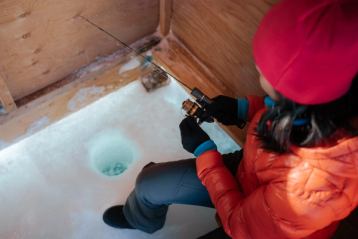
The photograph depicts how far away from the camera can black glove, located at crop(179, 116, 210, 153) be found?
1163mm

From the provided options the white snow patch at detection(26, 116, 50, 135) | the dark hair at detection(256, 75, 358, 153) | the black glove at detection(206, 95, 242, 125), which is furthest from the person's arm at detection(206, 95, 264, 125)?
the white snow patch at detection(26, 116, 50, 135)

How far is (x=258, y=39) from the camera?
0.81 m

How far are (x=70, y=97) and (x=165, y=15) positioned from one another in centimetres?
46

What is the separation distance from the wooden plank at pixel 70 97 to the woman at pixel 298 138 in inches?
22.3

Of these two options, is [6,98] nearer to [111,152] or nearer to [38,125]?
[38,125]

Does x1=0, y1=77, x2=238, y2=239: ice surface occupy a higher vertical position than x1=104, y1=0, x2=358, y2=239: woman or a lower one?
lower

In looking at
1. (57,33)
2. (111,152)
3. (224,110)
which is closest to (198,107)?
(224,110)

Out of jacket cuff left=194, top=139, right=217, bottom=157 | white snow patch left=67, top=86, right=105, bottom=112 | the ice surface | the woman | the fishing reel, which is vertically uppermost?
the woman

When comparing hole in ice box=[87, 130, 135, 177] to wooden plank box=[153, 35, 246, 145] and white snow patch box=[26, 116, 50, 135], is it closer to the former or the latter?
white snow patch box=[26, 116, 50, 135]

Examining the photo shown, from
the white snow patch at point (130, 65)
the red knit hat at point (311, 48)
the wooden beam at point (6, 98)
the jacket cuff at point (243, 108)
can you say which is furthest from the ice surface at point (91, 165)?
the red knit hat at point (311, 48)

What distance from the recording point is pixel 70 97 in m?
1.58

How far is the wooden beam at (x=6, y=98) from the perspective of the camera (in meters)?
1.32

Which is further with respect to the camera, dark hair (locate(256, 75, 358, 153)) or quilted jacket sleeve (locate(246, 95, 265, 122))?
quilted jacket sleeve (locate(246, 95, 265, 122))

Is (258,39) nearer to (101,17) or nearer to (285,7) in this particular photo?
(285,7)
